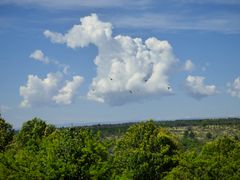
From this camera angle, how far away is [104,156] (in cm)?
4378

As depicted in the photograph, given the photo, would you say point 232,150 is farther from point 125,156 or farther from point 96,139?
point 96,139

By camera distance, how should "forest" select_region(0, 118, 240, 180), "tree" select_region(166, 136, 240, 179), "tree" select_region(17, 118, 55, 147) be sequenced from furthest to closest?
"tree" select_region(17, 118, 55, 147)
"tree" select_region(166, 136, 240, 179)
"forest" select_region(0, 118, 240, 180)

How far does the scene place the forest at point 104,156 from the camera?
40.7 meters

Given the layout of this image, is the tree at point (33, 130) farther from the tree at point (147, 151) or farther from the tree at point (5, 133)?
the tree at point (147, 151)

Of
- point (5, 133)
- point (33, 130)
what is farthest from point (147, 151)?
point (5, 133)

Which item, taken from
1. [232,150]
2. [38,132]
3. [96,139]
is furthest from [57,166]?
[38,132]

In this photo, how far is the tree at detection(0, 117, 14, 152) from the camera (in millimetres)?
95312

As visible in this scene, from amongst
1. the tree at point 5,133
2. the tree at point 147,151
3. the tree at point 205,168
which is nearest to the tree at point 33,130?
the tree at point 5,133

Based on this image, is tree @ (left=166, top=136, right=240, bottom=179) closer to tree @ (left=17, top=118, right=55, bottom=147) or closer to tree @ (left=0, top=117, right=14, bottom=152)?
tree @ (left=17, top=118, right=55, bottom=147)

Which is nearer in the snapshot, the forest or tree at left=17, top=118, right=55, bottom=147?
the forest

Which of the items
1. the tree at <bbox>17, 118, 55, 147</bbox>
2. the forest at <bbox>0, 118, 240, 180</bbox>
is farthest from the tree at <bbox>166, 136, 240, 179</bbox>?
the tree at <bbox>17, 118, 55, 147</bbox>

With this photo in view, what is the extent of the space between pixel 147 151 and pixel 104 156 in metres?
34.1

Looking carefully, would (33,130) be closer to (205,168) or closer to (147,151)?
(147,151)

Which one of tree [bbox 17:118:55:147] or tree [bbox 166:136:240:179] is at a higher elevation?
tree [bbox 17:118:55:147]
